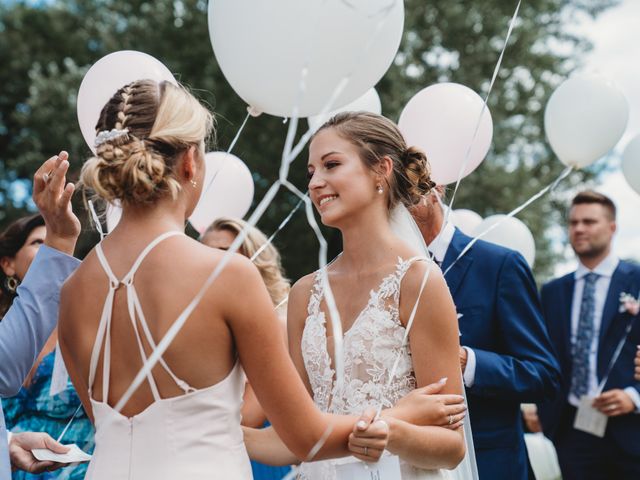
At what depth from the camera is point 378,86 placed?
1357 centimetres

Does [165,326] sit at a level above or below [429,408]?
above

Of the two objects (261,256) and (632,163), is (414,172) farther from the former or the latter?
(632,163)

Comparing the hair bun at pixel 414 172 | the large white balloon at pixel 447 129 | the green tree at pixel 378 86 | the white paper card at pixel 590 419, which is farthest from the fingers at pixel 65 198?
the green tree at pixel 378 86

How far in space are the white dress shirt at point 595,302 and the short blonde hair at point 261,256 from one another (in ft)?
6.54

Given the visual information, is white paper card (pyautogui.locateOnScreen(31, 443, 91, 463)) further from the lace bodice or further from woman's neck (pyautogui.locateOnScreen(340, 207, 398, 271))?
woman's neck (pyautogui.locateOnScreen(340, 207, 398, 271))

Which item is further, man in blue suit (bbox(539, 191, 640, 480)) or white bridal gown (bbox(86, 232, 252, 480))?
man in blue suit (bbox(539, 191, 640, 480))

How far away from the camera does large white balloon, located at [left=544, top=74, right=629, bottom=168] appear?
4590 millimetres

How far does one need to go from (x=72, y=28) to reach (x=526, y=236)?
12.6 m

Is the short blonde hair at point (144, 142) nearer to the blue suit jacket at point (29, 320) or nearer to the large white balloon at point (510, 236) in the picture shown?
the blue suit jacket at point (29, 320)

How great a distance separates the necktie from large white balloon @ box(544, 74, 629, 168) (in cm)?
110

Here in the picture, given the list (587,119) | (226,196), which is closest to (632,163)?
(587,119)

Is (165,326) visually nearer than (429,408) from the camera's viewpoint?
Yes

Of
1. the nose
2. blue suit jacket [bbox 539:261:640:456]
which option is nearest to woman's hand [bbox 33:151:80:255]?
the nose

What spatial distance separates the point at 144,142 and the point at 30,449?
49.8 inches
